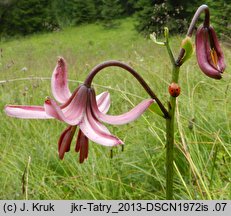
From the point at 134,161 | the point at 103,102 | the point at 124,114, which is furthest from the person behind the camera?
the point at 134,161

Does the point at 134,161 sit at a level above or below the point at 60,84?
below

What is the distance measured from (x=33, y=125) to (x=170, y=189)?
131 centimetres

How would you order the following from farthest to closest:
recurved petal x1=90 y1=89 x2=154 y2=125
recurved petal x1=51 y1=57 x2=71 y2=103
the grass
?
the grass → recurved petal x1=51 y1=57 x2=71 y2=103 → recurved petal x1=90 y1=89 x2=154 y2=125

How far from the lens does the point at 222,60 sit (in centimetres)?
68

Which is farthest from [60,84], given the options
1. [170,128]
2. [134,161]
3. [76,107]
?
[134,161]

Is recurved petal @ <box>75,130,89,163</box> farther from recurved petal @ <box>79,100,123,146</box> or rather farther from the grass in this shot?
the grass

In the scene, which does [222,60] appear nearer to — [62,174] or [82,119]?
[82,119]

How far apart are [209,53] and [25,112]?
291mm

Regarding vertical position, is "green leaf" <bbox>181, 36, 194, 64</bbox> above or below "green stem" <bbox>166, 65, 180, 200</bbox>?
above

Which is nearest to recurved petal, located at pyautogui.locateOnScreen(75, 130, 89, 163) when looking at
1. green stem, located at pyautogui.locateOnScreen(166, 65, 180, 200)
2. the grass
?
green stem, located at pyautogui.locateOnScreen(166, 65, 180, 200)

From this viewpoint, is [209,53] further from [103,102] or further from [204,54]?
[103,102]

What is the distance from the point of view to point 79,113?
666 mm

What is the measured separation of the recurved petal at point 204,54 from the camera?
2.15 ft

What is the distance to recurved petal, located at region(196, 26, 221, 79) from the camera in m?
0.65
